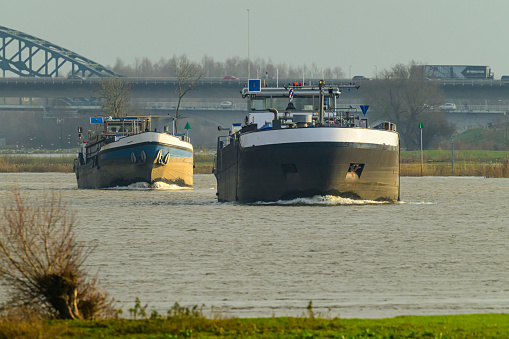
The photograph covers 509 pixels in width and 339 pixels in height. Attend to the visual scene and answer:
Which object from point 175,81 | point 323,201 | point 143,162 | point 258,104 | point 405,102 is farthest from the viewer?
point 175,81

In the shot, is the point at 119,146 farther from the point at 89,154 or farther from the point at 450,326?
the point at 450,326

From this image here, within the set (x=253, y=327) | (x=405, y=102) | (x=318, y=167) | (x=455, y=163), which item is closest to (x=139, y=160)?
(x=318, y=167)

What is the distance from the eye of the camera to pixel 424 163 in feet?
305

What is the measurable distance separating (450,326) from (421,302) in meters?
2.29

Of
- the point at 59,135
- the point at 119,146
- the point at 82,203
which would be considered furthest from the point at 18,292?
the point at 59,135

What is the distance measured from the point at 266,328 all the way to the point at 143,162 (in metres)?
43.9

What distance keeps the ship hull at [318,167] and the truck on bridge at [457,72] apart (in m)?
121

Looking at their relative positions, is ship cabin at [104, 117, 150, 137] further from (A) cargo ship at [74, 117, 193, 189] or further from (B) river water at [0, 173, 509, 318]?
(B) river water at [0, 173, 509, 318]

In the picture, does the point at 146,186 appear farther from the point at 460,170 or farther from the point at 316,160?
the point at 460,170

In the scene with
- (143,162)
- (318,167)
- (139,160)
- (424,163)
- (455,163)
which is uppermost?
(318,167)

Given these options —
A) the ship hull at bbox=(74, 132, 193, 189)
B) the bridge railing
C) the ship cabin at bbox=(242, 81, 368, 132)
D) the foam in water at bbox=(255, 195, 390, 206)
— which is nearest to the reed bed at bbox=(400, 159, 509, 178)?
the ship hull at bbox=(74, 132, 193, 189)

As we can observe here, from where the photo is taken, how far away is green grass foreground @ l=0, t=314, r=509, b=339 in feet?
35.3

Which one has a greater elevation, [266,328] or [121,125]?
[121,125]

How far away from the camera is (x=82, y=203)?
133ft
